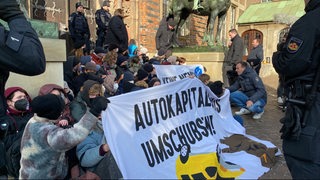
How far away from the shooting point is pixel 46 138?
2367 mm

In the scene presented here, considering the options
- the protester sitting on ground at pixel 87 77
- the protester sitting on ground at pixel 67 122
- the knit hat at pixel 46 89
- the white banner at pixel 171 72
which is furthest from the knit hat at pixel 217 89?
the knit hat at pixel 46 89

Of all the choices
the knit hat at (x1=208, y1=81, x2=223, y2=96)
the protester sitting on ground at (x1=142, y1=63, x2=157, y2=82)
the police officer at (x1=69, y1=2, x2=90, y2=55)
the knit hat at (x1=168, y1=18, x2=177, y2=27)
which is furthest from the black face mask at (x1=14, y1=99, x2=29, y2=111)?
the knit hat at (x1=168, y1=18, x2=177, y2=27)

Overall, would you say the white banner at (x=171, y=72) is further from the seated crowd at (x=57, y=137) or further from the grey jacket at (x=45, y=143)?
the grey jacket at (x=45, y=143)

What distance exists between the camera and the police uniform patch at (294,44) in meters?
2.36

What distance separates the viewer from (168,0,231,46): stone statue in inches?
370

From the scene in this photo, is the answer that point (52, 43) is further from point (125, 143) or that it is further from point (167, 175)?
point (167, 175)

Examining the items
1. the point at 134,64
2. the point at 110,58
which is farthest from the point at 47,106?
the point at 134,64

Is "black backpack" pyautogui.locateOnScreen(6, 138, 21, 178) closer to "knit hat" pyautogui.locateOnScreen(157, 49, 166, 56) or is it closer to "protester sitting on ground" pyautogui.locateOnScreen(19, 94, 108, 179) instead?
"protester sitting on ground" pyautogui.locateOnScreen(19, 94, 108, 179)

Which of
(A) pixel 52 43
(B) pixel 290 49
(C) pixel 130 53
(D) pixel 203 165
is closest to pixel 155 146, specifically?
(D) pixel 203 165

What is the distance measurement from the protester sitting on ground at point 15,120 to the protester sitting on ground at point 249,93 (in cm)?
440

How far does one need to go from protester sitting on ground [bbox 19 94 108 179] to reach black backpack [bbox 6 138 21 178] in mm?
110

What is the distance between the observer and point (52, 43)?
3.82 metres

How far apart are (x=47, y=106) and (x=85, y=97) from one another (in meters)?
1.12

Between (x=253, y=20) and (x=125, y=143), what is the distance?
1126 inches
